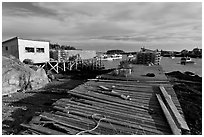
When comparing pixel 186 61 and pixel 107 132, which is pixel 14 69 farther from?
pixel 186 61

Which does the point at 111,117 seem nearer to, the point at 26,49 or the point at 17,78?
the point at 17,78

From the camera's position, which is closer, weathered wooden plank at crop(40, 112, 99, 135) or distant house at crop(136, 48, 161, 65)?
weathered wooden plank at crop(40, 112, 99, 135)

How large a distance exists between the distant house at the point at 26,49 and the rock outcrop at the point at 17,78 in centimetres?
513

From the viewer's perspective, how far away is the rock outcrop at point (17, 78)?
1654 cm

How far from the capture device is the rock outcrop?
16544 mm

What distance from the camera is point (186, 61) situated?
78.8 m

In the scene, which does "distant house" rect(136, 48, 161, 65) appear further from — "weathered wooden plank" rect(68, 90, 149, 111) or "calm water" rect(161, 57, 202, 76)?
"calm water" rect(161, 57, 202, 76)

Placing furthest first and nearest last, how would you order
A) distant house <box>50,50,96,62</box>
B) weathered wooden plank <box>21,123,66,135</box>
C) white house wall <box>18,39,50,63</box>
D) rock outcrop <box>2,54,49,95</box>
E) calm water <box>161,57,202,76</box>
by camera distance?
calm water <box>161,57,202,76</box> → distant house <box>50,50,96,62</box> → white house wall <box>18,39,50,63</box> → rock outcrop <box>2,54,49,95</box> → weathered wooden plank <box>21,123,66,135</box>

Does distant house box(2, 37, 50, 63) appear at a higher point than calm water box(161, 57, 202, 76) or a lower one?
higher

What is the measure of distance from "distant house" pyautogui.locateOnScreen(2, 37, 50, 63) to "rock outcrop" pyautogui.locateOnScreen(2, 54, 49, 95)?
5.13 m

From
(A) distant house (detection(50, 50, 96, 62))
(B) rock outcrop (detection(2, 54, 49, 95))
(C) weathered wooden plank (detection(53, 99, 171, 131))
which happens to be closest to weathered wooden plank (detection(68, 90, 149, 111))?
(C) weathered wooden plank (detection(53, 99, 171, 131))

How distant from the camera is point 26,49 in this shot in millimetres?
25531

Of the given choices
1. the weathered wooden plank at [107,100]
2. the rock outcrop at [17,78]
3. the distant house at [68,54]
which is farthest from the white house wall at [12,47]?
the weathered wooden plank at [107,100]

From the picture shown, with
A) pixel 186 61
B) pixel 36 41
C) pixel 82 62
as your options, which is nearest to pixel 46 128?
pixel 36 41
